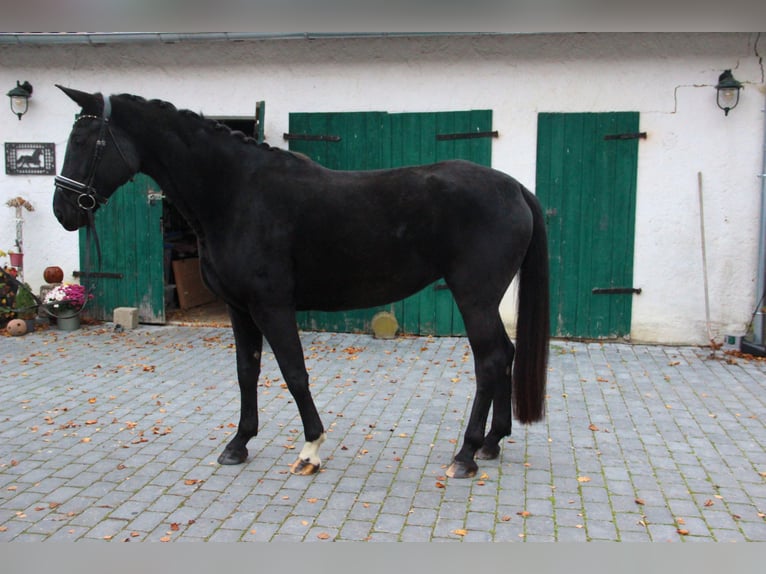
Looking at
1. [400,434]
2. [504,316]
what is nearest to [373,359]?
[504,316]

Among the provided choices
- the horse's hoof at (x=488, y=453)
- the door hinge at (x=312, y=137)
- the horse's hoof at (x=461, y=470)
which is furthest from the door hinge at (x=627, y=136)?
the horse's hoof at (x=461, y=470)

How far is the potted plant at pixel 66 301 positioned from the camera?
7.54 meters

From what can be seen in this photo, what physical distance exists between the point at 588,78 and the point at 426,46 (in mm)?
1706

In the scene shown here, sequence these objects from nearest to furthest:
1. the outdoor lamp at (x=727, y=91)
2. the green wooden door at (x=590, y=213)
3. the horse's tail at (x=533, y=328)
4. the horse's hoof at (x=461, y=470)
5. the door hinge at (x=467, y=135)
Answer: the horse's hoof at (x=461, y=470)
the horse's tail at (x=533, y=328)
the outdoor lamp at (x=727, y=91)
the green wooden door at (x=590, y=213)
the door hinge at (x=467, y=135)

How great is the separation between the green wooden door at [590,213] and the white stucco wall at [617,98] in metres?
0.12

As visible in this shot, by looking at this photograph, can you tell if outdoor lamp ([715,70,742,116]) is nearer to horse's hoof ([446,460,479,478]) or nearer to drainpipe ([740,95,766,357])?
drainpipe ([740,95,766,357])

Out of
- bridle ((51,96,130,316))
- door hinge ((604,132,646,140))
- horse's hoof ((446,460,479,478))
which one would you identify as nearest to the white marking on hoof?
horse's hoof ((446,460,479,478))

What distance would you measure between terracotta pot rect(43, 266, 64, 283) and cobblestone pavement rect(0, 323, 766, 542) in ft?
4.43

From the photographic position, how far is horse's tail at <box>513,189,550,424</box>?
3.68m

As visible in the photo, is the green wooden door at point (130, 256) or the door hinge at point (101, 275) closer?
the green wooden door at point (130, 256)

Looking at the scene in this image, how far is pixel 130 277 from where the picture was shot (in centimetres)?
787

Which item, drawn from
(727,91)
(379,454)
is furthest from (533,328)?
(727,91)

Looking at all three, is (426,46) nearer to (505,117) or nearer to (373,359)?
(505,117)

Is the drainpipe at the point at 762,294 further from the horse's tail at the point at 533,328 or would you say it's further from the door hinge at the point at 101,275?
the door hinge at the point at 101,275
